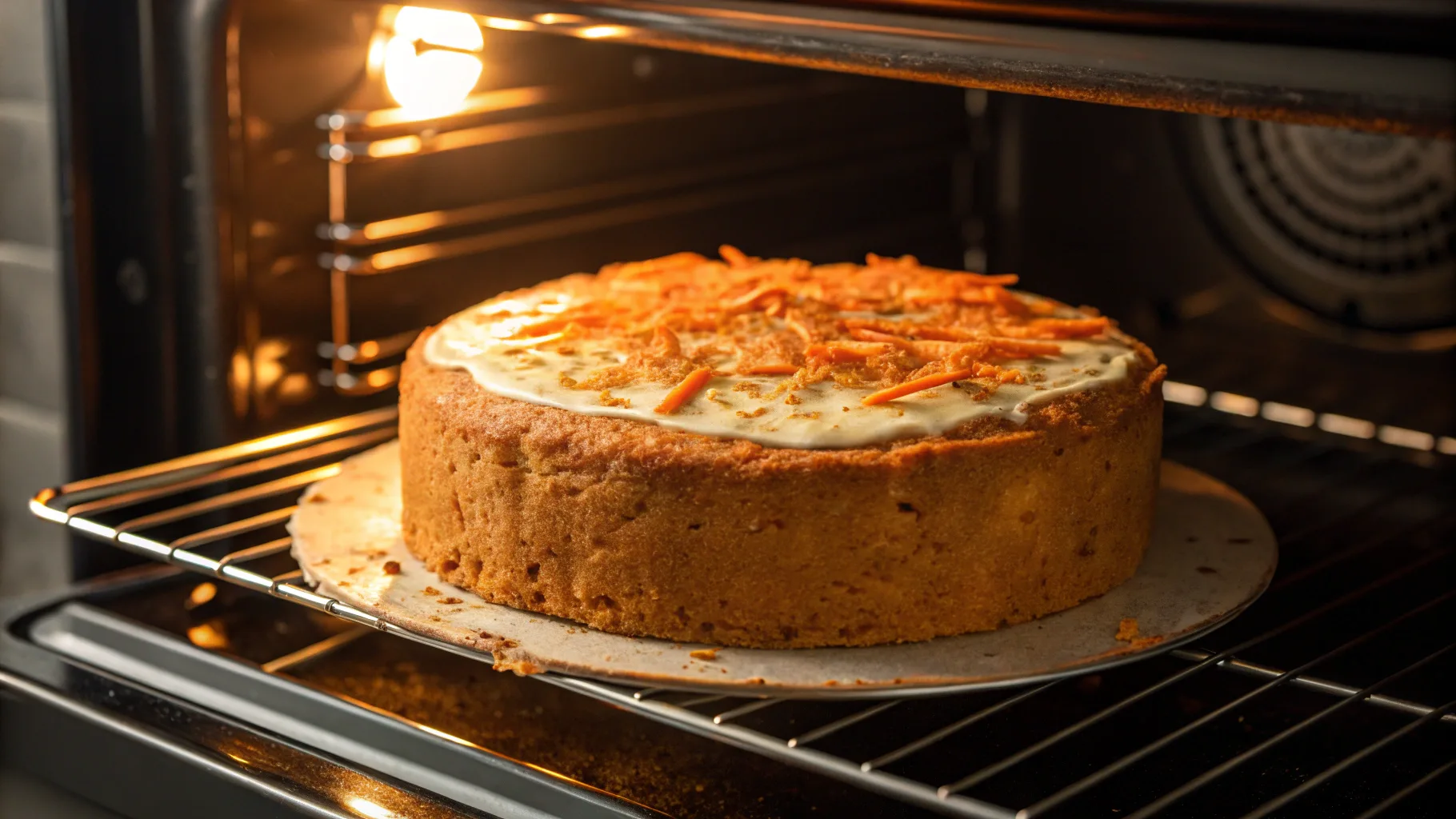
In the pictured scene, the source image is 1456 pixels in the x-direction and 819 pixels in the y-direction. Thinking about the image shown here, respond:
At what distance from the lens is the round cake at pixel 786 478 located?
3.82 feet

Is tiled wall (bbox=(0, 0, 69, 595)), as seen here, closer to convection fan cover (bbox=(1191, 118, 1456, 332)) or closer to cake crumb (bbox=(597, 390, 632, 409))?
cake crumb (bbox=(597, 390, 632, 409))

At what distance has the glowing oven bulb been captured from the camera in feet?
5.19

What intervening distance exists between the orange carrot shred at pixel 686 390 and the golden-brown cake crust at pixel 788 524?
24 mm

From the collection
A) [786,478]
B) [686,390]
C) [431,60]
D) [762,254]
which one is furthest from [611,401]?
[762,254]

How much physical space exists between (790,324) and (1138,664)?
46 cm

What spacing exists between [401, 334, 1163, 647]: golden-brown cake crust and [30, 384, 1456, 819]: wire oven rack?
80mm

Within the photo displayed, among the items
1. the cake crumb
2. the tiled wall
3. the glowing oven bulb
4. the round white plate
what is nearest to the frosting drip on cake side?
the cake crumb

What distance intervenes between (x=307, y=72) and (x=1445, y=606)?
1.28 m

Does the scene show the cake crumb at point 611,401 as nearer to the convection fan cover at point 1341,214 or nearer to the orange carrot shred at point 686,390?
the orange carrot shred at point 686,390

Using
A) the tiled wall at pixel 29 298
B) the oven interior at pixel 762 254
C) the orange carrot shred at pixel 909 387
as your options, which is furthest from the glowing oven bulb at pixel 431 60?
the orange carrot shred at pixel 909 387

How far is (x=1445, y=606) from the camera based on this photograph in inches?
59.2

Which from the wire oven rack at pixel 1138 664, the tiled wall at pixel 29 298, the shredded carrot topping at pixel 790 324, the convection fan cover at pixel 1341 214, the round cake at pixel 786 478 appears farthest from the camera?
the convection fan cover at pixel 1341 214

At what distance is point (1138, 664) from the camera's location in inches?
55.2

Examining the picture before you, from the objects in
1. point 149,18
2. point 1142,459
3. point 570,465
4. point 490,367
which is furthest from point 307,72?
point 1142,459
